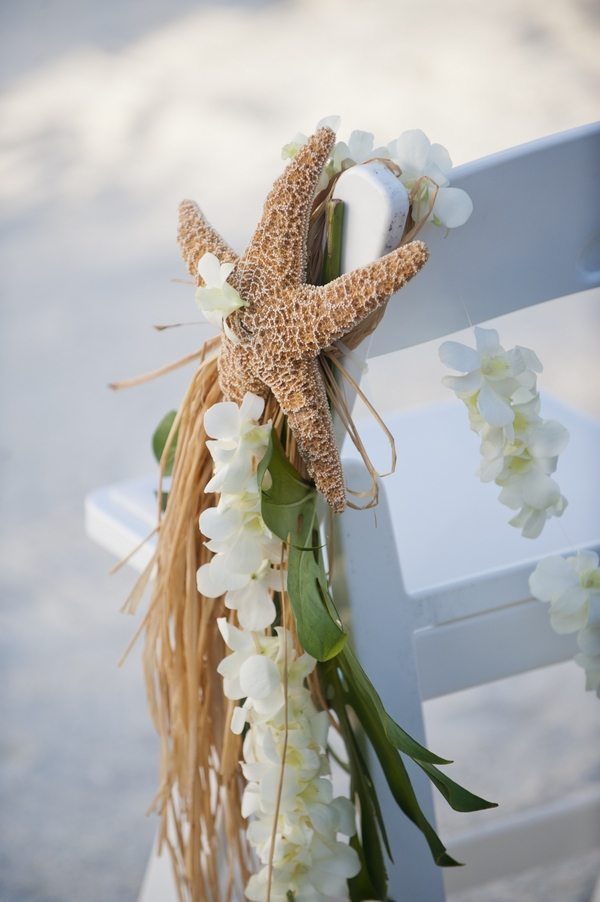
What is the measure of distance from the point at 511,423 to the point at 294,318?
0.40 ft

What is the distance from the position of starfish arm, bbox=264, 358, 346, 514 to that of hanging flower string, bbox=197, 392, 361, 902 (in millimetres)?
17

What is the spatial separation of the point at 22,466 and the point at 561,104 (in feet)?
6.30

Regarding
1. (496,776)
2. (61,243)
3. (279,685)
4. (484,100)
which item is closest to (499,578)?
(279,685)

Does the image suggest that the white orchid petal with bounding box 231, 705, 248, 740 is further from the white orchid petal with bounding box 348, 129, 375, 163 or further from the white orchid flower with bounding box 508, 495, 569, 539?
the white orchid petal with bounding box 348, 129, 375, 163

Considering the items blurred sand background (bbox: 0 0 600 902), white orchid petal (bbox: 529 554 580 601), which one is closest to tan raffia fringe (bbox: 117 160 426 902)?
white orchid petal (bbox: 529 554 580 601)

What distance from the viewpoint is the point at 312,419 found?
39cm

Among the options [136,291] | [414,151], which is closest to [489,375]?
[414,151]

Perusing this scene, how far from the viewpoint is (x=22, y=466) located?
196 cm

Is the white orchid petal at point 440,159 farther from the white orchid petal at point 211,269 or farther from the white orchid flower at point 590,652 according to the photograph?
the white orchid flower at point 590,652

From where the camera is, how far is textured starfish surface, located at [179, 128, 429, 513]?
0.38m

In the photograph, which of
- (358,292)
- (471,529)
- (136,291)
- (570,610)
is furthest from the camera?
(136,291)

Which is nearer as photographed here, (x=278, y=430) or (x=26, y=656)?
(x=278, y=430)

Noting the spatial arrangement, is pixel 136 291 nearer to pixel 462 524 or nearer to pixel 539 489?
pixel 462 524

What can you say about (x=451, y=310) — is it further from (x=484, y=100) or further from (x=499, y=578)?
(x=484, y=100)
